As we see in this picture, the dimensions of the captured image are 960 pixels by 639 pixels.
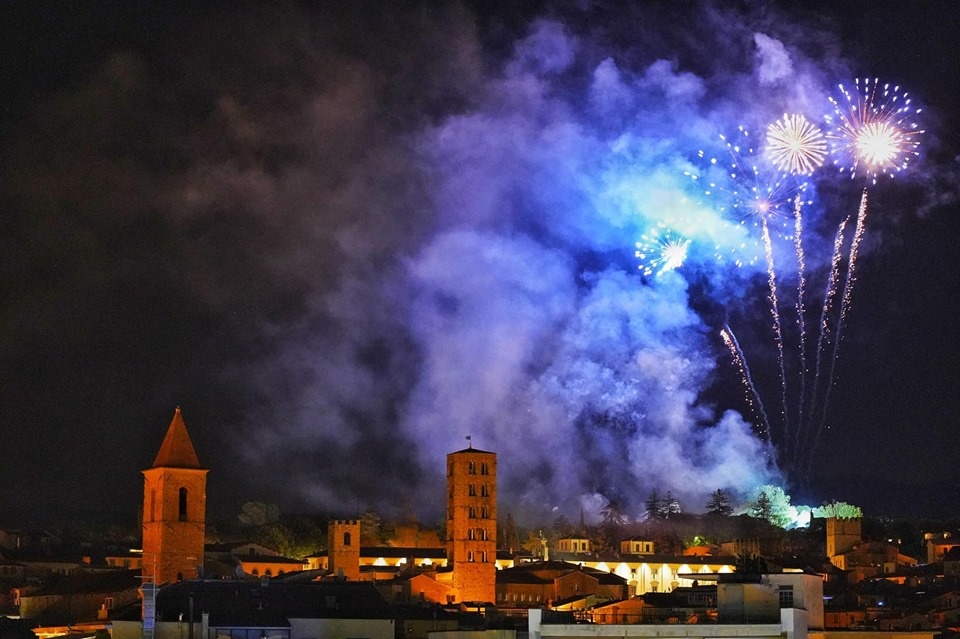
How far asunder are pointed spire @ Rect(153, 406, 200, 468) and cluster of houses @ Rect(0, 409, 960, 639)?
7 centimetres

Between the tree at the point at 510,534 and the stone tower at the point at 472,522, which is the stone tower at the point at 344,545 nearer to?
the stone tower at the point at 472,522

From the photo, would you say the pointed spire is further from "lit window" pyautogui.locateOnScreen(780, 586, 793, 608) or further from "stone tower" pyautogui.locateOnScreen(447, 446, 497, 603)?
"lit window" pyautogui.locateOnScreen(780, 586, 793, 608)

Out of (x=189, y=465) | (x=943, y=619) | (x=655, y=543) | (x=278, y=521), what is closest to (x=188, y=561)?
(x=189, y=465)

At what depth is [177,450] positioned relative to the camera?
302 feet

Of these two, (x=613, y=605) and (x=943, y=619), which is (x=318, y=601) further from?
(x=943, y=619)

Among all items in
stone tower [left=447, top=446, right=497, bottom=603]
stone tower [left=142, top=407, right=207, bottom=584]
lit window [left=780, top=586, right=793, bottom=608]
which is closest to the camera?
lit window [left=780, top=586, right=793, bottom=608]

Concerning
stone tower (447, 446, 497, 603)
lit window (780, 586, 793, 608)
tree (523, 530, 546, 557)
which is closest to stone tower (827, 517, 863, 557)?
tree (523, 530, 546, 557)

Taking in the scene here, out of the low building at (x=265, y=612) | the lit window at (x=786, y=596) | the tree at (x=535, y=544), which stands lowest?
the lit window at (x=786, y=596)

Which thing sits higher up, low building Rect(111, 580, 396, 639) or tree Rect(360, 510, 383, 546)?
tree Rect(360, 510, 383, 546)

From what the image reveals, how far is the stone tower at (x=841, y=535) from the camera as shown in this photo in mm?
133750

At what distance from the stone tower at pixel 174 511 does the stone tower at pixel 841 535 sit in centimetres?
5504

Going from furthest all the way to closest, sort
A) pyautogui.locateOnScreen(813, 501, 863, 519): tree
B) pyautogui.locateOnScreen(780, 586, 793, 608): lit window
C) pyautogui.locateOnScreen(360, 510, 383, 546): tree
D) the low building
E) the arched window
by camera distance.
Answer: pyautogui.locateOnScreen(813, 501, 863, 519): tree
pyautogui.locateOnScreen(360, 510, 383, 546): tree
the arched window
the low building
pyautogui.locateOnScreen(780, 586, 793, 608): lit window

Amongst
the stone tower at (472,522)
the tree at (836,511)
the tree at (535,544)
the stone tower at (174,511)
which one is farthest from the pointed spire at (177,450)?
the tree at (836,511)

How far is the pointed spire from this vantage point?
3605 inches
